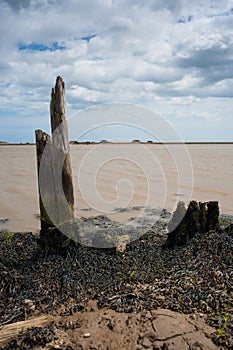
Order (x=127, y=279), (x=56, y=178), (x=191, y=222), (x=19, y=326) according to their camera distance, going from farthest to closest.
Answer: (x=191, y=222)
(x=56, y=178)
(x=127, y=279)
(x=19, y=326)

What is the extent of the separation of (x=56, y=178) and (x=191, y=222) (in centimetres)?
262

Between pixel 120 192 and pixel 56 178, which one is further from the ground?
pixel 56 178

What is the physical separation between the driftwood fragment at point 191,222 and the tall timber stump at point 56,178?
6.22 feet

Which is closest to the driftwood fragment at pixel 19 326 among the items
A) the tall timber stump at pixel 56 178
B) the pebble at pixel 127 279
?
the pebble at pixel 127 279

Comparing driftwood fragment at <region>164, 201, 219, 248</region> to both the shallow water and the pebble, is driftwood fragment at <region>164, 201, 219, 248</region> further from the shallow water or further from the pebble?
the shallow water

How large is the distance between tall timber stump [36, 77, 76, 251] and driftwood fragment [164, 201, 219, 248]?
189 cm

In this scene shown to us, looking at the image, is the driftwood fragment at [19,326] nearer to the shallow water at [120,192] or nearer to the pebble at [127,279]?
the pebble at [127,279]

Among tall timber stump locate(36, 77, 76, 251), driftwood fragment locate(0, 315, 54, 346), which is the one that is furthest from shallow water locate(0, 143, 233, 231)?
driftwood fragment locate(0, 315, 54, 346)

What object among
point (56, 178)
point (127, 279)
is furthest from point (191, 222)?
point (56, 178)

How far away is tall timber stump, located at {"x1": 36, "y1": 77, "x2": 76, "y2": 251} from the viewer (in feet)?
17.4

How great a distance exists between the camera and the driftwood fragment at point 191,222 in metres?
6.05

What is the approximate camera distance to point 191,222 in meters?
6.15

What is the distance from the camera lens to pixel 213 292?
14.0 ft

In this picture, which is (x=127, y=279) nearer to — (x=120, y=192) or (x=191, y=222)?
(x=191, y=222)
